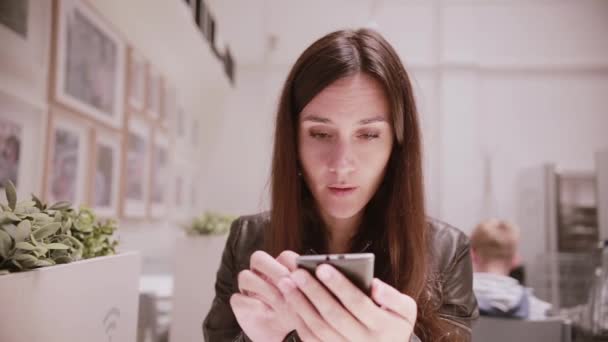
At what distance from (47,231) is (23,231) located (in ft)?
0.17

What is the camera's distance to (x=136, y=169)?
125 inches

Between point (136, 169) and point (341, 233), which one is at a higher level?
point (136, 169)

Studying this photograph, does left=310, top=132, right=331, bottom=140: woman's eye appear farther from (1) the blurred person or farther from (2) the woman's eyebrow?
(1) the blurred person

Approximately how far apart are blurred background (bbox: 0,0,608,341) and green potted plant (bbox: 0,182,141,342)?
44 cm

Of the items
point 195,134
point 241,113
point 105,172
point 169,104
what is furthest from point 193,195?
point 105,172

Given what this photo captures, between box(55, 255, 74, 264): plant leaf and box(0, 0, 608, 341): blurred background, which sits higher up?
box(0, 0, 608, 341): blurred background

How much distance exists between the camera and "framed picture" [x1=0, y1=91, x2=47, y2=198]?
1.60 m

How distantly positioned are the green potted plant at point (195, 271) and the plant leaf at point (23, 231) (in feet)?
3.24

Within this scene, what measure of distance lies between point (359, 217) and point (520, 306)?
1500mm

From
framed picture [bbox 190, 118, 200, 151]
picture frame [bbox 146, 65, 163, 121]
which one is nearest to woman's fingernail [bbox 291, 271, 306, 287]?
picture frame [bbox 146, 65, 163, 121]

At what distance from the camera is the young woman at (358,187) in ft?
3.23

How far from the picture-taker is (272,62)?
6.20 meters

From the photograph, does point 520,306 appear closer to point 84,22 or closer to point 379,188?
point 379,188

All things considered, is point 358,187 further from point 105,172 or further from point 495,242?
point 105,172
